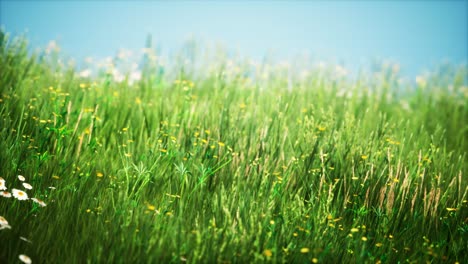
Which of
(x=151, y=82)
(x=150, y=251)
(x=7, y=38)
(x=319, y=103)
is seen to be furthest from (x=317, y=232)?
(x=7, y=38)

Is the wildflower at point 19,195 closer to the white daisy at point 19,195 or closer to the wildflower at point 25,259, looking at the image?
the white daisy at point 19,195

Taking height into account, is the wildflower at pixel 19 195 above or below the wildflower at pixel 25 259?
above

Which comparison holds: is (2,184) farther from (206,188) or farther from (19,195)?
(206,188)

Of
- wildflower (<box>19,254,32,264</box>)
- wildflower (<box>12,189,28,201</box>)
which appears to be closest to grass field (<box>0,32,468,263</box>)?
wildflower (<box>12,189,28,201</box>)

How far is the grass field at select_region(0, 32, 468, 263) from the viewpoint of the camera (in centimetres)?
244

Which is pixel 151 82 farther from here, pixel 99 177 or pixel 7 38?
pixel 99 177

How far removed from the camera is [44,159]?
3092 mm

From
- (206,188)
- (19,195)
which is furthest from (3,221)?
(206,188)

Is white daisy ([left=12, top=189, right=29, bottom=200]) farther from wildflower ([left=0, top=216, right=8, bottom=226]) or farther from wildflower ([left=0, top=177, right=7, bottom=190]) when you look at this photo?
wildflower ([left=0, top=216, right=8, bottom=226])

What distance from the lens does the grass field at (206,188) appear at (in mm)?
2443

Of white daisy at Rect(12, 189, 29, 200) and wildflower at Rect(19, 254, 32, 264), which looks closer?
wildflower at Rect(19, 254, 32, 264)

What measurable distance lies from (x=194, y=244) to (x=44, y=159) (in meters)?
1.35

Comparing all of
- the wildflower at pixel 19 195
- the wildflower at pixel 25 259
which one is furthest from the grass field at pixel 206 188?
the wildflower at pixel 25 259

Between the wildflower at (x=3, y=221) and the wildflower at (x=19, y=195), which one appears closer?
the wildflower at (x=3, y=221)
